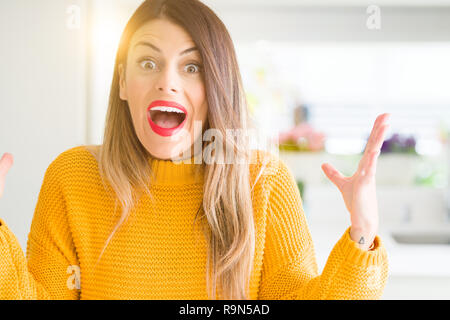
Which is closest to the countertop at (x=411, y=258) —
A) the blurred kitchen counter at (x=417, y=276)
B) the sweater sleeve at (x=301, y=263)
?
the blurred kitchen counter at (x=417, y=276)

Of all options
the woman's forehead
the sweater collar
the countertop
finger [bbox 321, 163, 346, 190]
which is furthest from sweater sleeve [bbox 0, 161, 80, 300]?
the countertop

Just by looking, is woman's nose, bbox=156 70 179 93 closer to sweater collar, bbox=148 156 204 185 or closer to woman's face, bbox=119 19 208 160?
woman's face, bbox=119 19 208 160

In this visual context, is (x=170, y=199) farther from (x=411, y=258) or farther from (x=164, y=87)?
(x=411, y=258)

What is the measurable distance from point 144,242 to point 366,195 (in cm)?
36

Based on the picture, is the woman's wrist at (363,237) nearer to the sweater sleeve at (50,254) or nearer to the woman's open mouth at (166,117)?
the woman's open mouth at (166,117)

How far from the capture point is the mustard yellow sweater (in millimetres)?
736

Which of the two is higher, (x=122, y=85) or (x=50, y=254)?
(x=122, y=85)

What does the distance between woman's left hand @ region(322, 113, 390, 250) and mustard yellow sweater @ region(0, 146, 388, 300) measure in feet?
0.37

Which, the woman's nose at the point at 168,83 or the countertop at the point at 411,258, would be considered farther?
the countertop at the point at 411,258

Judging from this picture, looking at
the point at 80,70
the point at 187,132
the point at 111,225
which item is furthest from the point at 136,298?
the point at 80,70

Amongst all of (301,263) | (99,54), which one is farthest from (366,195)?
(99,54)

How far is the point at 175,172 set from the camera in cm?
79

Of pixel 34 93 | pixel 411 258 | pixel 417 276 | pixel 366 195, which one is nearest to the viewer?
pixel 366 195

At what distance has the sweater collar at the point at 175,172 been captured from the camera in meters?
0.79
